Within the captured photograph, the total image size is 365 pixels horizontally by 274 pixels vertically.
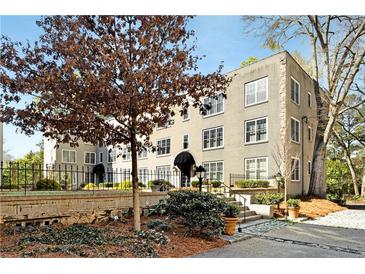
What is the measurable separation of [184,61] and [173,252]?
301cm

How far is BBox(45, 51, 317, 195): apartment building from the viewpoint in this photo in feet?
39.1

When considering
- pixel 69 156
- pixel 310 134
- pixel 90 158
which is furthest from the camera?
pixel 90 158

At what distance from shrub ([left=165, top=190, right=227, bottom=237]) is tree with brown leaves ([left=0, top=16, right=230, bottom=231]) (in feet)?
5.25

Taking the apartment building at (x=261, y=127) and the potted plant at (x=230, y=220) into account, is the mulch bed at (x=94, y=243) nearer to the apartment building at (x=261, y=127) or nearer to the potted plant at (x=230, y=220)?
the potted plant at (x=230, y=220)

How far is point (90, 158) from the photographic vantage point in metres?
21.2

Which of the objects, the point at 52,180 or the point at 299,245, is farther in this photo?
the point at 52,180

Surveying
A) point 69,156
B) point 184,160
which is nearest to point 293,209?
point 184,160

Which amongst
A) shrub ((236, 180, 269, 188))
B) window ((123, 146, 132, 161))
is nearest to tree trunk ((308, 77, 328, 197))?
shrub ((236, 180, 269, 188))

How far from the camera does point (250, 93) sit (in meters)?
13.0

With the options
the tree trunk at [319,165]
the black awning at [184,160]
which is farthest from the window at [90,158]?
the tree trunk at [319,165]

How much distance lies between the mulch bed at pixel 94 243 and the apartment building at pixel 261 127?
5709 mm

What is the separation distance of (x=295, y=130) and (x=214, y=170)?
12.6 ft

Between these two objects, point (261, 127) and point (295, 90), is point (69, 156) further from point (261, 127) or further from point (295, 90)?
point (295, 90)
